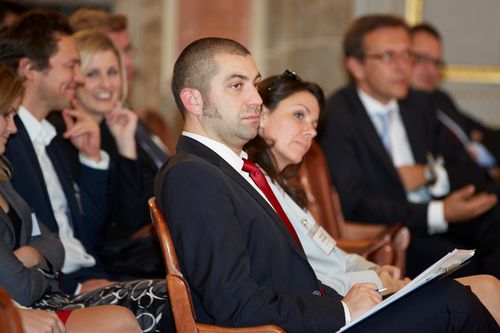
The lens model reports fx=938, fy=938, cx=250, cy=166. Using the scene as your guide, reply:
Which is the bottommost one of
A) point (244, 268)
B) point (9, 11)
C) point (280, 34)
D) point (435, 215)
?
point (435, 215)

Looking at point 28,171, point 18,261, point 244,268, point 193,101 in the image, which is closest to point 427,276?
point 244,268

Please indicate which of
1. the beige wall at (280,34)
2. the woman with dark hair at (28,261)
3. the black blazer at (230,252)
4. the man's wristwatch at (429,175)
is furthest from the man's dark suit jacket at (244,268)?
the beige wall at (280,34)

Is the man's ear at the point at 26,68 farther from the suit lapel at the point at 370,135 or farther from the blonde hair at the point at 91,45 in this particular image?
the suit lapel at the point at 370,135

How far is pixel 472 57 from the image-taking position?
6645mm

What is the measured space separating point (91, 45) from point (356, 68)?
1.54 meters

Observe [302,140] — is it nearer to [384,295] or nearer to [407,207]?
[384,295]

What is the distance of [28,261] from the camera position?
325 cm

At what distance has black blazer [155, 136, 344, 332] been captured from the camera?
2.70 m

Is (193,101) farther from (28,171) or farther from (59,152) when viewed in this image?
(59,152)

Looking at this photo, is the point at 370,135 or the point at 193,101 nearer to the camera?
the point at 193,101

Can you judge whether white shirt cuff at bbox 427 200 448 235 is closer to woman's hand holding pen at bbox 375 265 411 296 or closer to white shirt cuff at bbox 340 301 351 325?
woman's hand holding pen at bbox 375 265 411 296

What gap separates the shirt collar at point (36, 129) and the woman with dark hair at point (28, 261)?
35cm

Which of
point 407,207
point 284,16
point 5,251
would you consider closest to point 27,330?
point 5,251

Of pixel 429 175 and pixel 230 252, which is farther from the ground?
pixel 230 252
